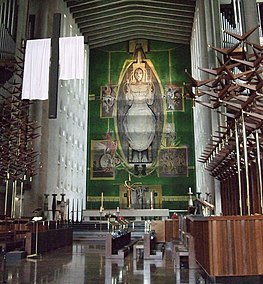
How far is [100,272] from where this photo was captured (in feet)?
21.5

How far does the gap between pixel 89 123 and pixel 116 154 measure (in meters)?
2.97

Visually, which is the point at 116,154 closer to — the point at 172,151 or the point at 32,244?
the point at 172,151

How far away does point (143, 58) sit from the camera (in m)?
26.2

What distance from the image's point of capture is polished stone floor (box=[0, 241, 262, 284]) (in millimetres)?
5605

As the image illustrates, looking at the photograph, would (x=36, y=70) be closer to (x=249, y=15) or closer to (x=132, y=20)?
(x=249, y=15)

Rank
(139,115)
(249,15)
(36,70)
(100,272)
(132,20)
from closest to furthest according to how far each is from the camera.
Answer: (100,272) → (249,15) → (36,70) → (132,20) → (139,115)

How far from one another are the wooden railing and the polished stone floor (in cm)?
15

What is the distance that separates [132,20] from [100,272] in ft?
66.9

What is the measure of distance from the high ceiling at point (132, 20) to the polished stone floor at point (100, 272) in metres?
17.8

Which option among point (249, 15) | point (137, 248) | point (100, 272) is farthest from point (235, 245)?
point (249, 15)

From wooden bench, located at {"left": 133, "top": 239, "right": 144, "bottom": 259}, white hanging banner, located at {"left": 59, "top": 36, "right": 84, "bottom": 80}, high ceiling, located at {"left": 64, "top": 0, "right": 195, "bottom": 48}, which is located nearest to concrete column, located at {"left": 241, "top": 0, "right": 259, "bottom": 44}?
white hanging banner, located at {"left": 59, "top": 36, "right": 84, "bottom": 80}

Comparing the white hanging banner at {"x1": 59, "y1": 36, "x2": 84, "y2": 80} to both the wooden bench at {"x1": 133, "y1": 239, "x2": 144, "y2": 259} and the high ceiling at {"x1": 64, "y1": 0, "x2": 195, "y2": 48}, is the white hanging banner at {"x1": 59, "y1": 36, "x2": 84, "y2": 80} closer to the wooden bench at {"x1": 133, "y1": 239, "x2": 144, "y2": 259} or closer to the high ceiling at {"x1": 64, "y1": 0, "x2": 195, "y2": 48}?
the wooden bench at {"x1": 133, "y1": 239, "x2": 144, "y2": 259}

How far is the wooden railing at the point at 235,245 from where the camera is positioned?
518 cm

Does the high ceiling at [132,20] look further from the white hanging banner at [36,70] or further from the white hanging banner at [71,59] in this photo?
the white hanging banner at [71,59]
